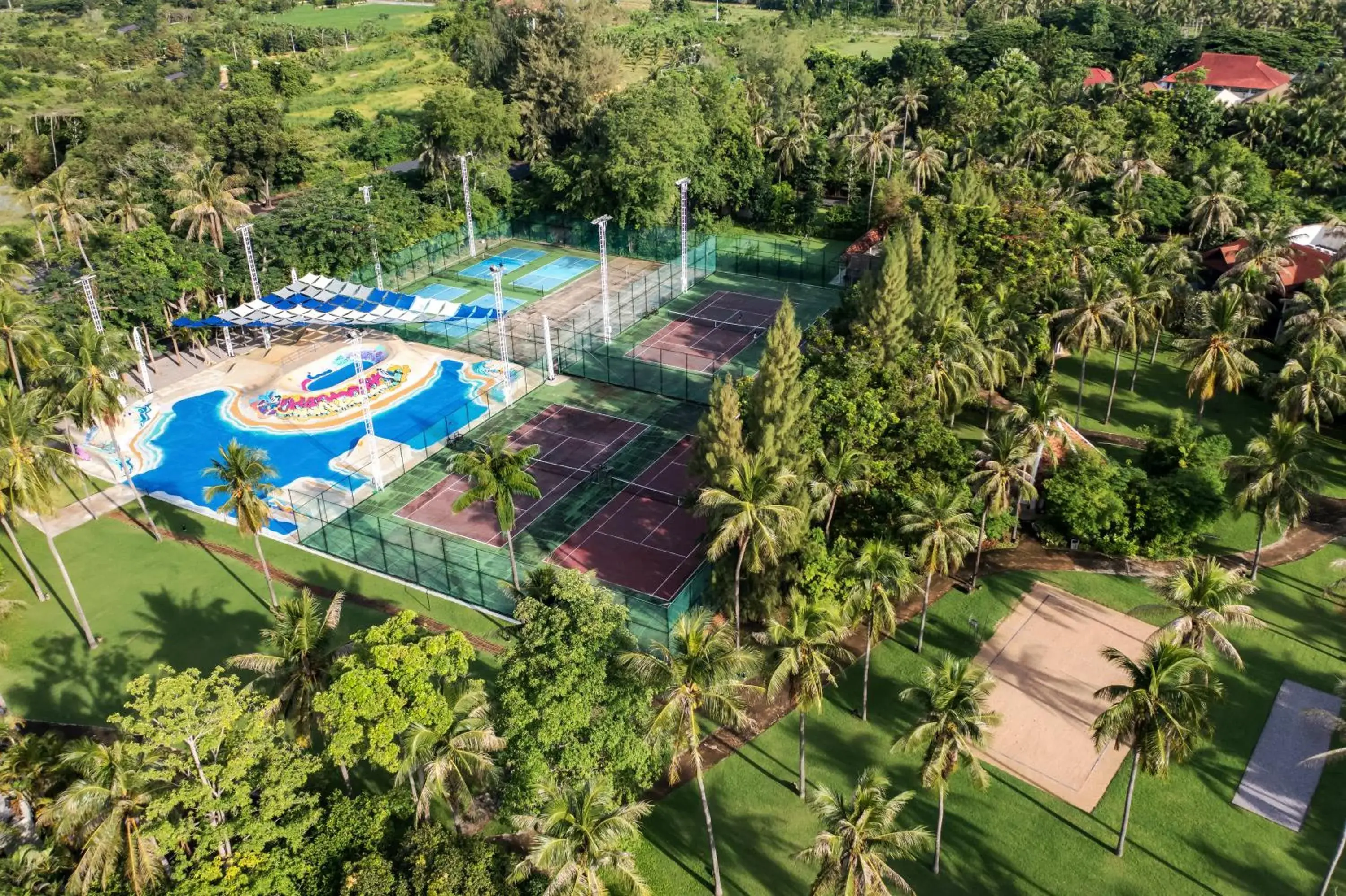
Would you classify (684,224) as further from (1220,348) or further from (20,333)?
(20,333)

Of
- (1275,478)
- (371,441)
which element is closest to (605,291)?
(371,441)

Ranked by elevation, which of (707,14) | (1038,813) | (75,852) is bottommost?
(1038,813)

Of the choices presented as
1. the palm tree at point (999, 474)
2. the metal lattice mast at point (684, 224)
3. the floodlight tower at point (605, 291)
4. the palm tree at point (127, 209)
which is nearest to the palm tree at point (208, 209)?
the palm tree at point (127, 209)

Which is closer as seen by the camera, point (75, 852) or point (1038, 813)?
point (75, 852)

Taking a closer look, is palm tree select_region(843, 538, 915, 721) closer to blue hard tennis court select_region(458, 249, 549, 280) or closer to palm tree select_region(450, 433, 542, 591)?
palm tree select_region(450, 433, 542, 591)

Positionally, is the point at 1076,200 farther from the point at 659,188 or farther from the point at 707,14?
the point at 707,14

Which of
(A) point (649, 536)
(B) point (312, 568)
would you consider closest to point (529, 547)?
(A) point (649, 536)

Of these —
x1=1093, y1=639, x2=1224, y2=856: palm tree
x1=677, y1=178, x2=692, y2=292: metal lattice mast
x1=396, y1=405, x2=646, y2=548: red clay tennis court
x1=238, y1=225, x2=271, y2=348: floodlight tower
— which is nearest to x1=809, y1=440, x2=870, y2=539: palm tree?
x1=1093, y1=639, x2=1224, y2=856: palm tree

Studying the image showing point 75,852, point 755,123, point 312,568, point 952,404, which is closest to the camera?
point 75,852
